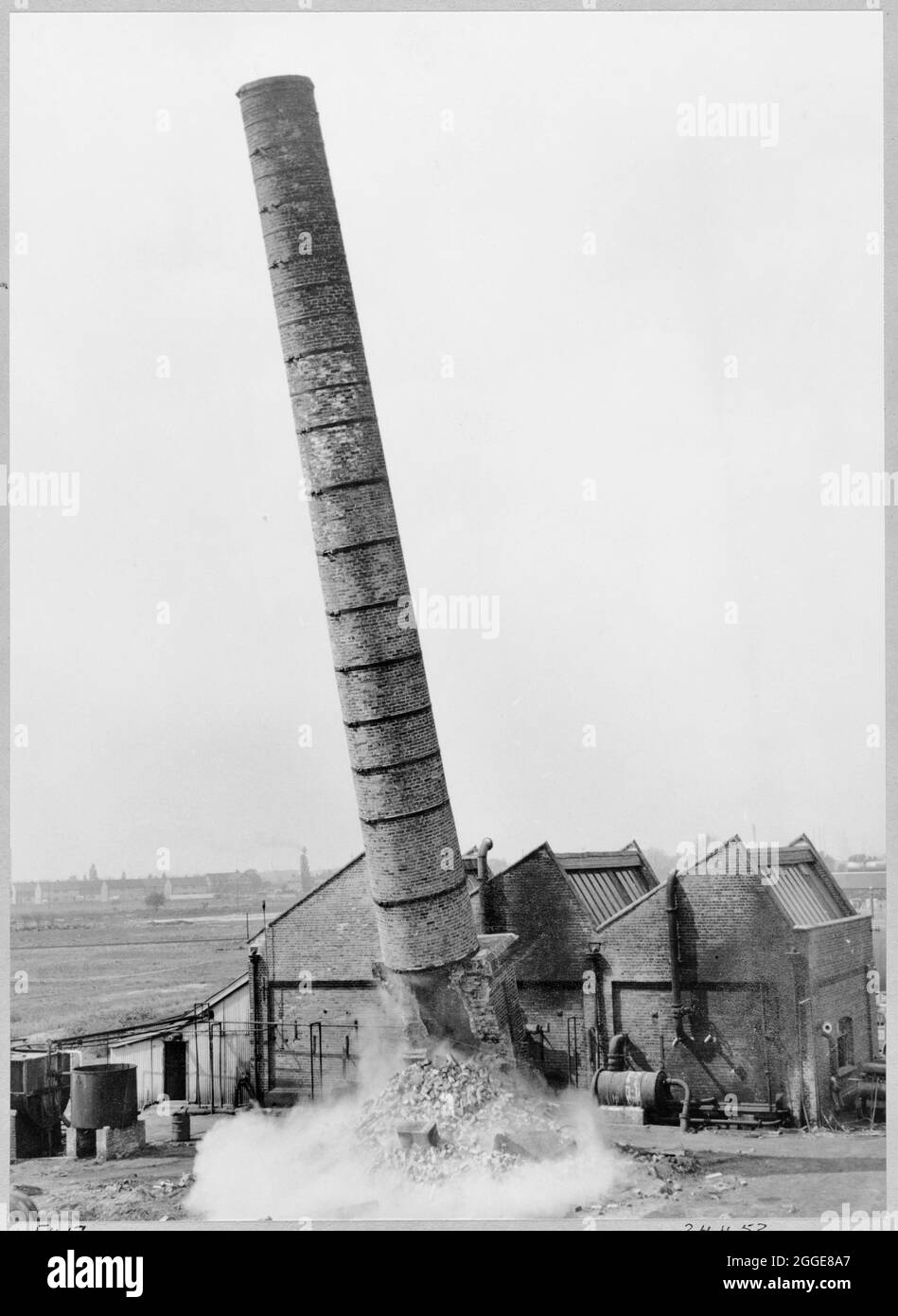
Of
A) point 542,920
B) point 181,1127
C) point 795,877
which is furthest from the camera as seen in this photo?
point 795,877

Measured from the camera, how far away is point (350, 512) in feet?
41.8

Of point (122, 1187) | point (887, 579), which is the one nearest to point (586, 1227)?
point (122, 1187)

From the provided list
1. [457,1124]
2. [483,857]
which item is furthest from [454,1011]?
[483,857]

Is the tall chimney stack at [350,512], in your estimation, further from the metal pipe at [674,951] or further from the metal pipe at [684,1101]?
the metal pipe at [684,1101]

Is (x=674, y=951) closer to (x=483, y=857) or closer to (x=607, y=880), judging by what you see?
(x=483, y=857)

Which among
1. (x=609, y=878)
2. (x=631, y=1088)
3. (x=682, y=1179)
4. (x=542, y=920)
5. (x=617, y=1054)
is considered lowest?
(x=682, y=1179)

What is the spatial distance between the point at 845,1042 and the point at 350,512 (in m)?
9.49

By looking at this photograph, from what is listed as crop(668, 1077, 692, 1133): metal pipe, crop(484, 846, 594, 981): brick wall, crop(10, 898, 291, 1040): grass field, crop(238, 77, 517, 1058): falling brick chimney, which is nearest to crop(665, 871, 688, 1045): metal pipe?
crop(668, 1077, 692, 1133): metal pipe

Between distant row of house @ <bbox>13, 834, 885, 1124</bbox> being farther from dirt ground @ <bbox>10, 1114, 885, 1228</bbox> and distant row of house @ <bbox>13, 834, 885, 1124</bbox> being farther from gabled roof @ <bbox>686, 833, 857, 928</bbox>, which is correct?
dirt ground @ <bbox>10, 1114, 885, 1228</bbox>

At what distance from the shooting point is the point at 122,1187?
12930 millimetres

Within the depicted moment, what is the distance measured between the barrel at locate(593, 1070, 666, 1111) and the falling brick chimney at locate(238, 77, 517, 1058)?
3.04 m

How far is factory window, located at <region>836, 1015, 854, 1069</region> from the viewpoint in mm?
15439
